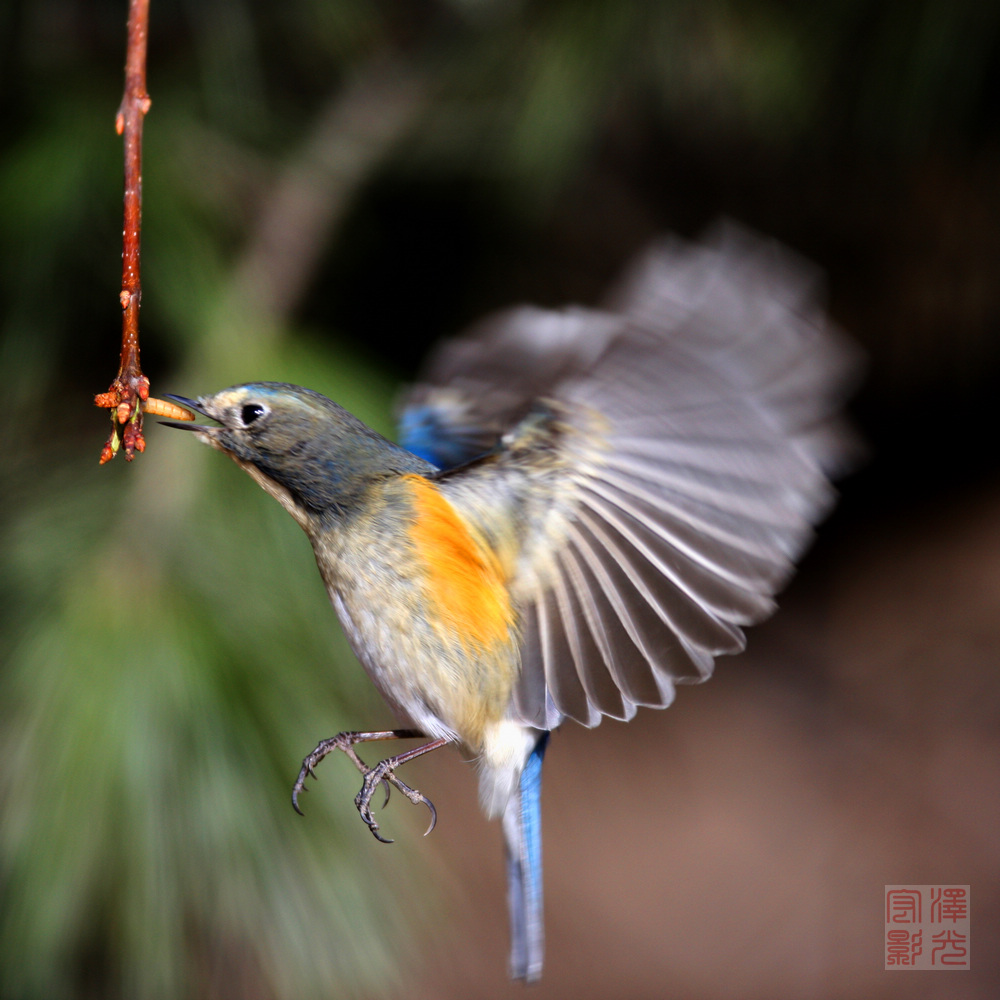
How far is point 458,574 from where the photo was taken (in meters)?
0.63

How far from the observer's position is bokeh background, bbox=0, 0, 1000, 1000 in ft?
3.25

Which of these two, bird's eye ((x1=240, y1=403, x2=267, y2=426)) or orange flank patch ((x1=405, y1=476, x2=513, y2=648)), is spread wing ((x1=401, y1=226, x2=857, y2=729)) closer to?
orange flank patch ((x1=405, y1=476, x2=513, y2=648))

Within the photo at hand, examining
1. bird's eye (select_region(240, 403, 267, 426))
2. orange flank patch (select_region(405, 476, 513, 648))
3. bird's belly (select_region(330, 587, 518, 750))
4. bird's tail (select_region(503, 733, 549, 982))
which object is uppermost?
bird's eye (select_region(240, 403, 267, 426))

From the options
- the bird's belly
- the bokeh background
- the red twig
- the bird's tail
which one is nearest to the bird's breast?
the bird's belly

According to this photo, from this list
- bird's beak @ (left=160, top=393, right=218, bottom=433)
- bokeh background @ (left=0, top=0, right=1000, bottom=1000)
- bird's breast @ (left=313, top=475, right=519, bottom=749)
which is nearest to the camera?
bird's beak @ (left=160, top=393, right=218, bottom=433)

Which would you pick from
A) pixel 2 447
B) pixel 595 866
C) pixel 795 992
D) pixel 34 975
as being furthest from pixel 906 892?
pixel 2 447

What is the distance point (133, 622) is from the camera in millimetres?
984

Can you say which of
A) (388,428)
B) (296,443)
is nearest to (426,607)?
(296,443)

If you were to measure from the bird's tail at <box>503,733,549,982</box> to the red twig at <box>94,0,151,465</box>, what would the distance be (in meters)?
0.41

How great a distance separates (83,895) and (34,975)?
0.08 meters

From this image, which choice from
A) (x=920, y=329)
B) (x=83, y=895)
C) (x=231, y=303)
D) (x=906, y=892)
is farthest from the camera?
(x=920, y=329)

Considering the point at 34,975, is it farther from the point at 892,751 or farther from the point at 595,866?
the point at 892,751

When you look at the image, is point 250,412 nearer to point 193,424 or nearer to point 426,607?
point 193,424

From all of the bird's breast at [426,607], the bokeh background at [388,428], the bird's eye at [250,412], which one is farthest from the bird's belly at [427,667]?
the bokeh background at [388,428]
